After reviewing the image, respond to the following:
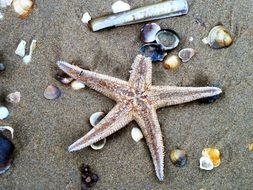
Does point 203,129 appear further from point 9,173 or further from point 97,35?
point 9,173

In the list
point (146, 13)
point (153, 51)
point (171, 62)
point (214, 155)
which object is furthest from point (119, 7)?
point (214, 155)

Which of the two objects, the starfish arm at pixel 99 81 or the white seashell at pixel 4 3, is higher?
the white seashell at pixel 4 3

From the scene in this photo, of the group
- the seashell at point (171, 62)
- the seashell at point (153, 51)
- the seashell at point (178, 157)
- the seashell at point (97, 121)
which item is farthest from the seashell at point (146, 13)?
the seashell at point (178, 157)

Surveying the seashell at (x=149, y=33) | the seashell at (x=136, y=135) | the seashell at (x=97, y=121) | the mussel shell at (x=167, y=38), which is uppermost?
the seashell at (x=149, y=33)

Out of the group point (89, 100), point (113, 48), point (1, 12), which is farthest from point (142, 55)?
point (1, 12)

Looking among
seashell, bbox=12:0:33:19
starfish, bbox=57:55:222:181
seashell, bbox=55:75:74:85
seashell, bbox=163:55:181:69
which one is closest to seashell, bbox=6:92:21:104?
seashell, bbox=55:75:74:85

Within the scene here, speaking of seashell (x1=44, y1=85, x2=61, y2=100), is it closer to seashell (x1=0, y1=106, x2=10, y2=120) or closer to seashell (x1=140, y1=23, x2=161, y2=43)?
seashell (x1=0, y1=106, x2=10, y2=120)

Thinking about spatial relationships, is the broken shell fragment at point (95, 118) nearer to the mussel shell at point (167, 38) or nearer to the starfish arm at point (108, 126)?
the starfish arm at point (108, 126)
